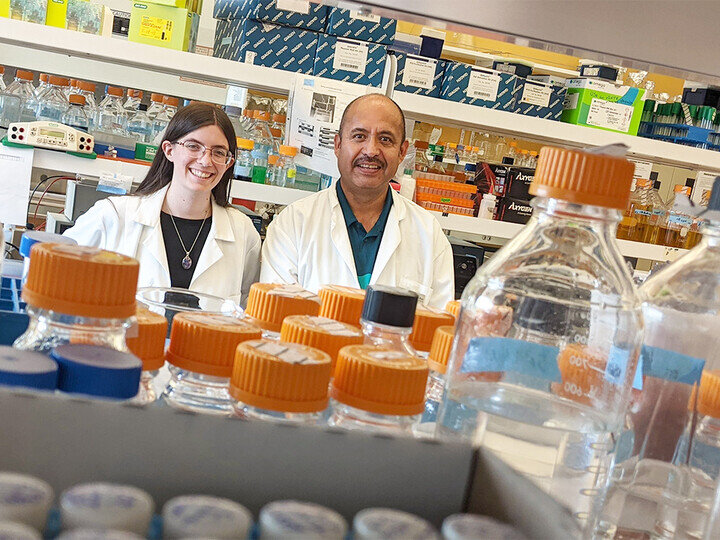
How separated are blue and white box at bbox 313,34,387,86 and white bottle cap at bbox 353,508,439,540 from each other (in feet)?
8.21

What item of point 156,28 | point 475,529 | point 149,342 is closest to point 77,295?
point 149,342

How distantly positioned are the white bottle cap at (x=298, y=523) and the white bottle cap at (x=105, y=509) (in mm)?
64

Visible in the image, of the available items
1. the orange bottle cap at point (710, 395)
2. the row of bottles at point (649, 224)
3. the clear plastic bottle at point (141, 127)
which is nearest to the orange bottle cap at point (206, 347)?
the orange bottle cap at point (710, 395)

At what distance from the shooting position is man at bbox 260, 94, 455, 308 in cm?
245

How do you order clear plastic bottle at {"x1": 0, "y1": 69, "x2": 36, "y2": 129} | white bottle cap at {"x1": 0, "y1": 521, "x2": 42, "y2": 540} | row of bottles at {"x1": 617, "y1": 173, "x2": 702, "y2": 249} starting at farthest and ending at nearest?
1. row of bottles at {"x1": 617, "y1": 173, "x2": 702, "y2": 249}
2. clear plastic bottle at {"x1": 0, "y1": 69, "x2": 36, "y2": 129}
3. white bottle cap at {"x1": 0, "y1": 521, "x2": 42, "y2": 540}

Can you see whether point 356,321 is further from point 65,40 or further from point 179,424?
point 65,40

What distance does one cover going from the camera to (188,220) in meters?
2.43

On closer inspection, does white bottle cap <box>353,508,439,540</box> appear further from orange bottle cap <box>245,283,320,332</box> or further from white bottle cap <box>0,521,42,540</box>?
orange bottle cap <box>245,283,320,332</box>

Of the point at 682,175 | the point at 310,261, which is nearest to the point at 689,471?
the point at 310,261

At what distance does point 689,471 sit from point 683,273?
0.66ft

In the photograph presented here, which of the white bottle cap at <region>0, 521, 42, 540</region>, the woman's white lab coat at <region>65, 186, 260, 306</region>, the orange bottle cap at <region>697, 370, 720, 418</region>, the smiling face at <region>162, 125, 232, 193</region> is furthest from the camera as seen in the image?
the smiling face at <region>162, 125, 232, 193</region>

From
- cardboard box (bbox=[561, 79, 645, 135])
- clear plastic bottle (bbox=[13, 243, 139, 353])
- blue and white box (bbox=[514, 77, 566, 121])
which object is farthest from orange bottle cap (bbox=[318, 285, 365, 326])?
cardboard box (bbox=[561, 79, 645, 135])

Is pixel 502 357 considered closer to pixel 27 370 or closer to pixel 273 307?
pixel 273 307

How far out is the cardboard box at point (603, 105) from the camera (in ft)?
10.4
